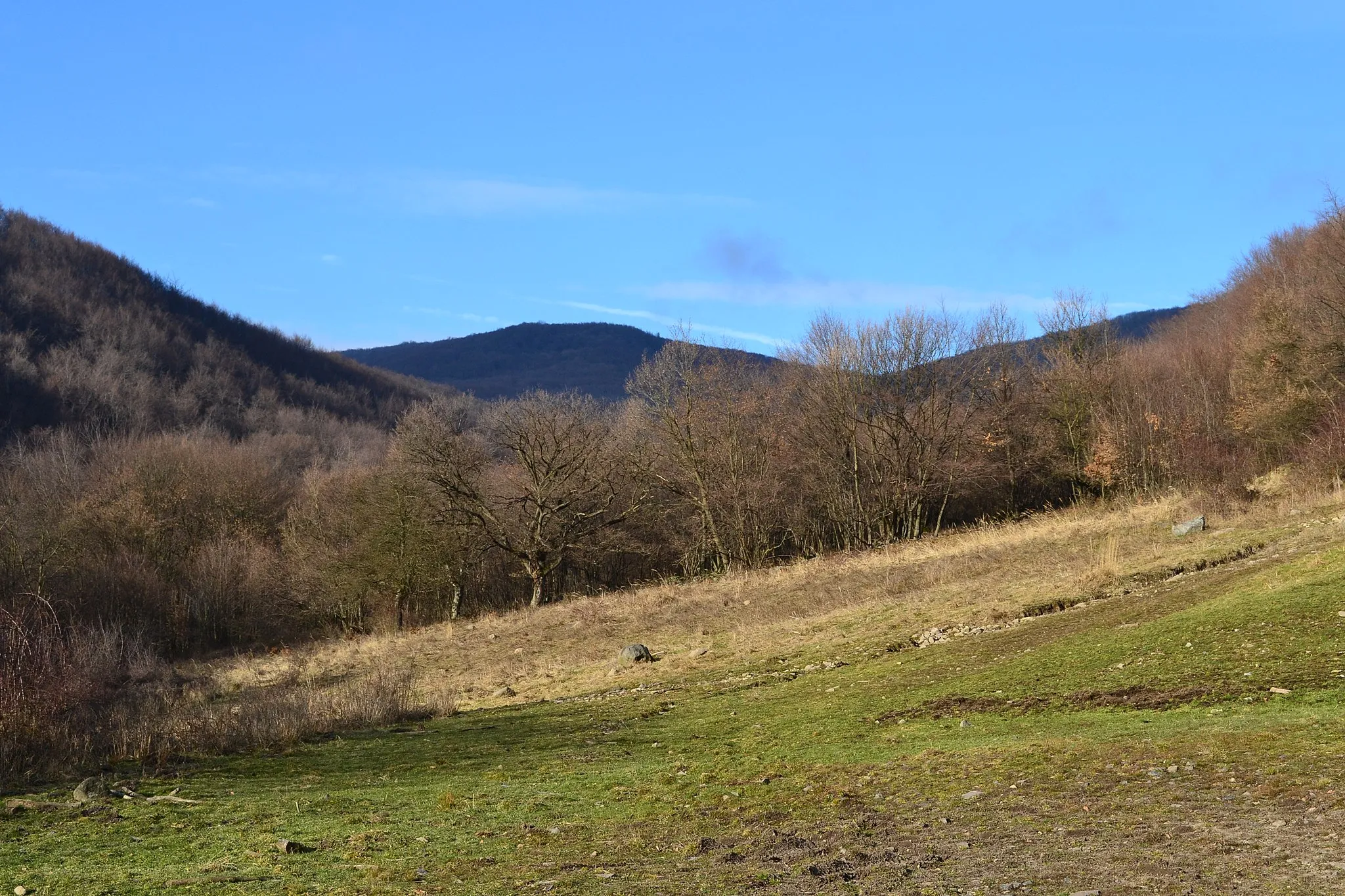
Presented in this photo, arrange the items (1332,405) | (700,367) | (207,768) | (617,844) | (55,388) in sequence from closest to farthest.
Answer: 1. (617,844)
2. (207,768)
3. (1332,405)
4. (700,367)
5. (55,388)

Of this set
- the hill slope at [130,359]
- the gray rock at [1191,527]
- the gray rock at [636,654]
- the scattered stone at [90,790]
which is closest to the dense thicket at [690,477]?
the gray rock at [1191,527]

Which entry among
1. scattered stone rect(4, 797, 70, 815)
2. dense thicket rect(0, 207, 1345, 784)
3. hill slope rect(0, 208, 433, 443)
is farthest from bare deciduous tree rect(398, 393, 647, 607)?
hill slope rect(0, 208, 433, 443)

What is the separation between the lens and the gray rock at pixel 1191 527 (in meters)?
24.0

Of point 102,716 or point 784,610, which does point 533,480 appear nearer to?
point 784,610

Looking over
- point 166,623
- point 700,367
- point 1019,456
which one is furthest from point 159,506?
point 1019,456

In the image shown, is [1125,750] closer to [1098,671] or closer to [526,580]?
[1098,671]

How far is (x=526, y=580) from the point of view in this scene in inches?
2153

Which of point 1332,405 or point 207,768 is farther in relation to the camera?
point 1332,405

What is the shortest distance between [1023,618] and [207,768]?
43.9 feet

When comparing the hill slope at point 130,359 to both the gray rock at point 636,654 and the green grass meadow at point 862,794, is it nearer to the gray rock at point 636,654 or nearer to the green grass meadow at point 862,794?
the gray rock at point 636,654

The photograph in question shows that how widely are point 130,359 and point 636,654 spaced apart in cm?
12349

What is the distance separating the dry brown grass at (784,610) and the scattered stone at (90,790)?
1144 cm

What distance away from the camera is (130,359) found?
126812mm

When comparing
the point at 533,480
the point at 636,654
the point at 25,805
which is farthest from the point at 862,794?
the point at 533,480
